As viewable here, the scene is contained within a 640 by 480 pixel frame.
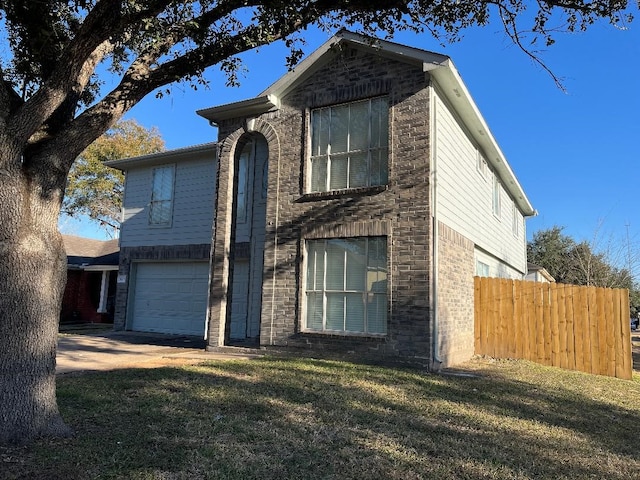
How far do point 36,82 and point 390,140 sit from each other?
6208mm

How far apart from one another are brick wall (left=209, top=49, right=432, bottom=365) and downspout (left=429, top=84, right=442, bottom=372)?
4.9 inches

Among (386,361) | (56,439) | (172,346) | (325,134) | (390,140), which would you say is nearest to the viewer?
(56,439)

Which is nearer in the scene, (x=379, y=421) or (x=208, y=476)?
(x=208, y=476)

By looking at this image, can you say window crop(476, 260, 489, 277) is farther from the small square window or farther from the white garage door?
the white garage door

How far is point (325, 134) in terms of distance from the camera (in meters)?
10.9

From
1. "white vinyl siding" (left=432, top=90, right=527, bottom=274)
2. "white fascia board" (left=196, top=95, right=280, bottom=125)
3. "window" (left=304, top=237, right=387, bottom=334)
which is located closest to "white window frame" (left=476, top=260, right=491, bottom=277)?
"white vinyl siding" (left=432, top=90, right=527, bottom=274)

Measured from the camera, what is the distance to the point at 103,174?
3056 cm

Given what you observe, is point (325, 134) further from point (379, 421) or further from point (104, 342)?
point (104, 342)

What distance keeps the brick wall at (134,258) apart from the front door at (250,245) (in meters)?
2.17

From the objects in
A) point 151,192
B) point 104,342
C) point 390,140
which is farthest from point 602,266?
point 104,342

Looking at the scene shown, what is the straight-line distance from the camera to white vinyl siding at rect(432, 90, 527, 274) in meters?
10.2

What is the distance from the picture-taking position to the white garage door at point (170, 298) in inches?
599

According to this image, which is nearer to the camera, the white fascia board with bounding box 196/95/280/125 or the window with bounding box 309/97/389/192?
the window with bounding box 309/97/389/192

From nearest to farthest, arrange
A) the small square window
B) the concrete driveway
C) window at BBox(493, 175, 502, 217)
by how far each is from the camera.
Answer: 1. the concrete driveway
2. window at BBox(493, 175, 502, 217)
3. the small square window
